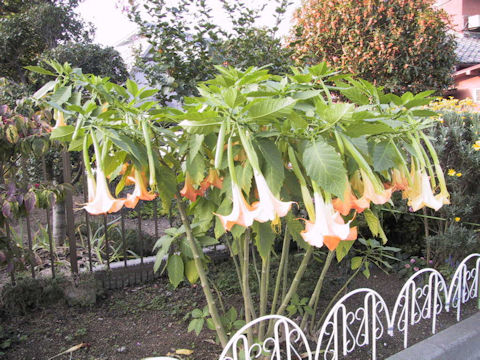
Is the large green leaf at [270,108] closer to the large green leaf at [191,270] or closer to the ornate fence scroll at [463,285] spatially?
the large green leaf at [191,270]

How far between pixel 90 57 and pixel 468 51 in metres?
12.5

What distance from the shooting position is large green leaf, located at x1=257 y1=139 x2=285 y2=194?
3.11 ft

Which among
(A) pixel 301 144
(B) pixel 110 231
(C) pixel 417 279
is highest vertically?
(A) pixel 301 144

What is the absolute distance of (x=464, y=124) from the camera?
2895mm

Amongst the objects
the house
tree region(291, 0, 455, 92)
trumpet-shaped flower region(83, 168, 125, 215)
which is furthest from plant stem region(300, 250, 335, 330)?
the house

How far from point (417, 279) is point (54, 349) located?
7.74 feet

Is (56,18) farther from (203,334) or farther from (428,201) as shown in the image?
(428,201)

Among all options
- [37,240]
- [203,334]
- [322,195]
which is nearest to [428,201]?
[322,195]

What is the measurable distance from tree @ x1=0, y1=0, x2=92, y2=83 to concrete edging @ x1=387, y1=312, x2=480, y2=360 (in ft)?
22.9

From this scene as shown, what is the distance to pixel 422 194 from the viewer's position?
1.08 m

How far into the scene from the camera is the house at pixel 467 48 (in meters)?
10.2

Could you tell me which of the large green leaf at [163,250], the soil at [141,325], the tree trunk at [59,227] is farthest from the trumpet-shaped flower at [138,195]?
the tree trunk at [59,227]

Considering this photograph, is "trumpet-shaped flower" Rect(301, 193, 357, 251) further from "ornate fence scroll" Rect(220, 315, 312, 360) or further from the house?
the house

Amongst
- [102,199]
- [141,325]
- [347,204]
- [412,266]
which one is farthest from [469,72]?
[102,199]
